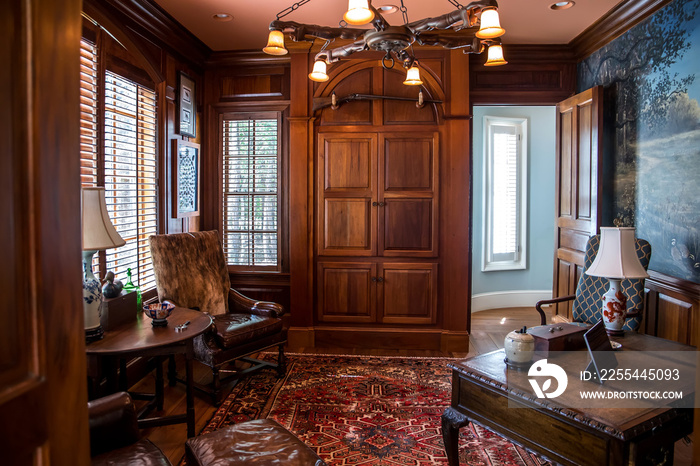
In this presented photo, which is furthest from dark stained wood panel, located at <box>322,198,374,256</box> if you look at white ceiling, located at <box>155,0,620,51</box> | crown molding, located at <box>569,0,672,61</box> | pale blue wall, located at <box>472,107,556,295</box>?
crown molding, located at <box>569,0,672,61</box>

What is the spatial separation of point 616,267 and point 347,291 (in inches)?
99.8

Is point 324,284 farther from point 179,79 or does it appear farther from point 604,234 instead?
point 604,234

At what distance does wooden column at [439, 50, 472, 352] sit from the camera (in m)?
4.39

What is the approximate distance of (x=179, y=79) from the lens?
4359 millimetres

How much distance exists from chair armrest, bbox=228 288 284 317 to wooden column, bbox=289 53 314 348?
0.69 m

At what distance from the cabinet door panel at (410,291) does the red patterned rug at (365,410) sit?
0.45 m

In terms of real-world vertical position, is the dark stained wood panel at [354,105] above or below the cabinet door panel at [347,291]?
above

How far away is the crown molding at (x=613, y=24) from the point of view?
3498 millimetres

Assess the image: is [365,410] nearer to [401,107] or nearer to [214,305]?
[214,305]

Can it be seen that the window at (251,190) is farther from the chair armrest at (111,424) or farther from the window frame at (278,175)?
the chair armrest at (111,424)

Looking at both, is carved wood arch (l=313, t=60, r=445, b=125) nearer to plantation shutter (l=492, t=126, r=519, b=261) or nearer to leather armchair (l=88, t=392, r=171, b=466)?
plantation shutter (l=492, t=126, r=519, b=261)

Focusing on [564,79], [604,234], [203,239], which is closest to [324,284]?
[203,239]

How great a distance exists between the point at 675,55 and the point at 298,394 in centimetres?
339

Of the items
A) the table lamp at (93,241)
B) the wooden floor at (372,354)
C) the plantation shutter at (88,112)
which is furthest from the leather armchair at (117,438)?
the plantation shutter at (88,112)
